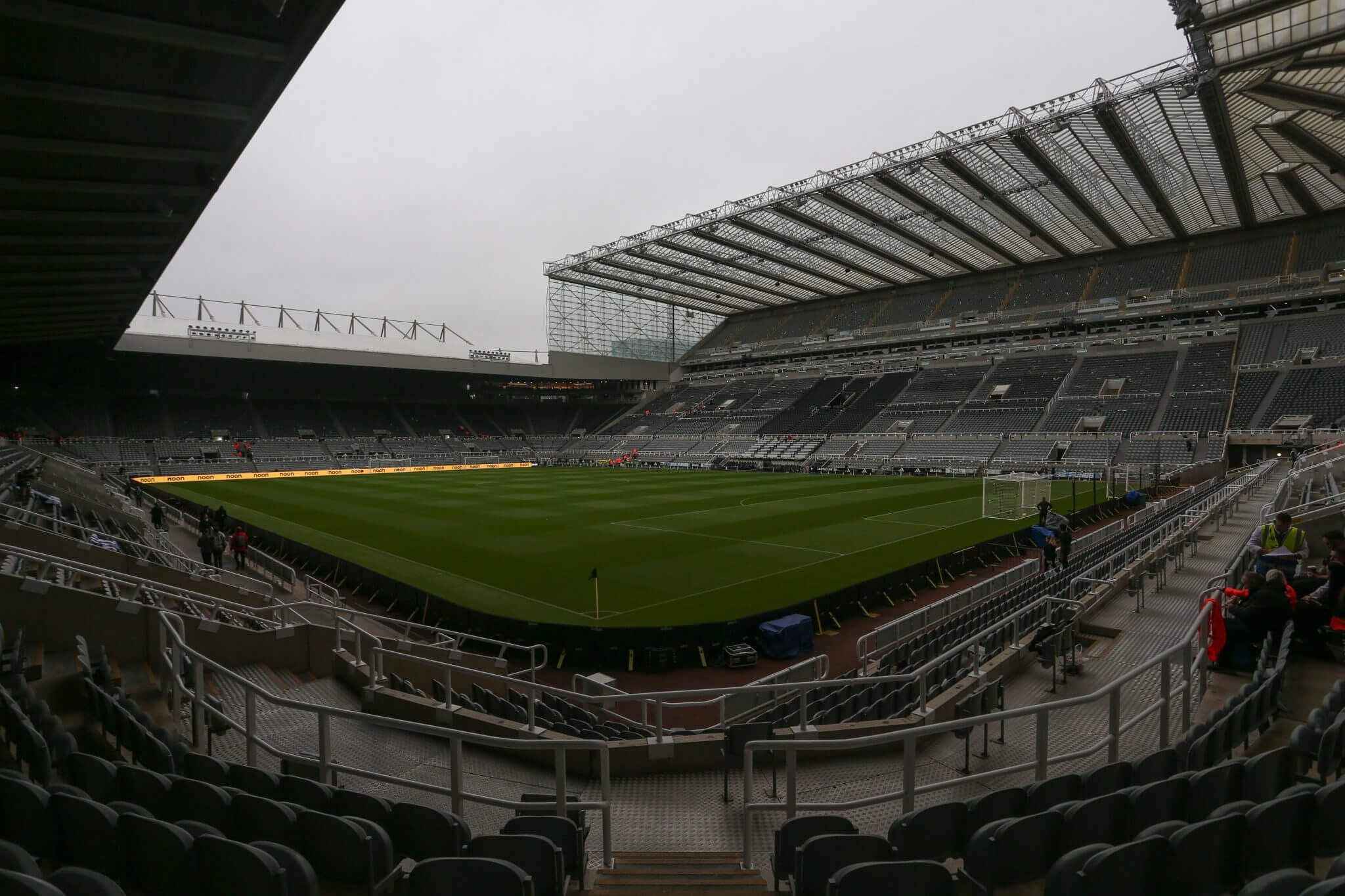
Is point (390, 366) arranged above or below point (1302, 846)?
above

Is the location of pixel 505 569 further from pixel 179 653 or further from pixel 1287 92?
pixel 1287 92

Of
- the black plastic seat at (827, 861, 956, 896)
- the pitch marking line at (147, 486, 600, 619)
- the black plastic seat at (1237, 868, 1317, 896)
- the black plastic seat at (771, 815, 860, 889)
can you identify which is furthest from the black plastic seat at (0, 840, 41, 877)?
the pitch marking line at (147, 486, 600, 619)

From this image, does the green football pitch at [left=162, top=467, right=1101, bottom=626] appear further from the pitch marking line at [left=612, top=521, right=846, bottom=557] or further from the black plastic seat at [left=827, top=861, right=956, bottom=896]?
the black plastic seat at [left=827, top=861, right=956, bottom=896]

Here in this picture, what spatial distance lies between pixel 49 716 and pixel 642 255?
5563 cm

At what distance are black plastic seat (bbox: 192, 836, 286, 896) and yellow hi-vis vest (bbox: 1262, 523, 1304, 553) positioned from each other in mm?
12792

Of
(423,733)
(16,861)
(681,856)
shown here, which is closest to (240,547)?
(423,733)

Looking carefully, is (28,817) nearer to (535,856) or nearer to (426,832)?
(426,832)

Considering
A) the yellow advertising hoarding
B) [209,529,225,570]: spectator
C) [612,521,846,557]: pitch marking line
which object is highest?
the yellow advertising hoarding

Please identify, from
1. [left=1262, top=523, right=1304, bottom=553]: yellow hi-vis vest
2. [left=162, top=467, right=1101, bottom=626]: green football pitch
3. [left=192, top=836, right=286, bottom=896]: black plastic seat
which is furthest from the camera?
[left=162, top=467, right=1101, bottom=626]: green football pitch

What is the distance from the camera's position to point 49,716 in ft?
16.6

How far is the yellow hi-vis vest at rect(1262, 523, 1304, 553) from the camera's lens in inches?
411

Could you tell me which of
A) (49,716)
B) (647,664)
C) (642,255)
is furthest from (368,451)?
(49,716)

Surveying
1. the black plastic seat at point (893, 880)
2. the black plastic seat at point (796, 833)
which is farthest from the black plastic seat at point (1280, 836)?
the black plastic seat at point (796, 833)

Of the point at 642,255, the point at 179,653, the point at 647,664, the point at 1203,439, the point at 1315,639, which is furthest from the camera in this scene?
the point at 642,255
